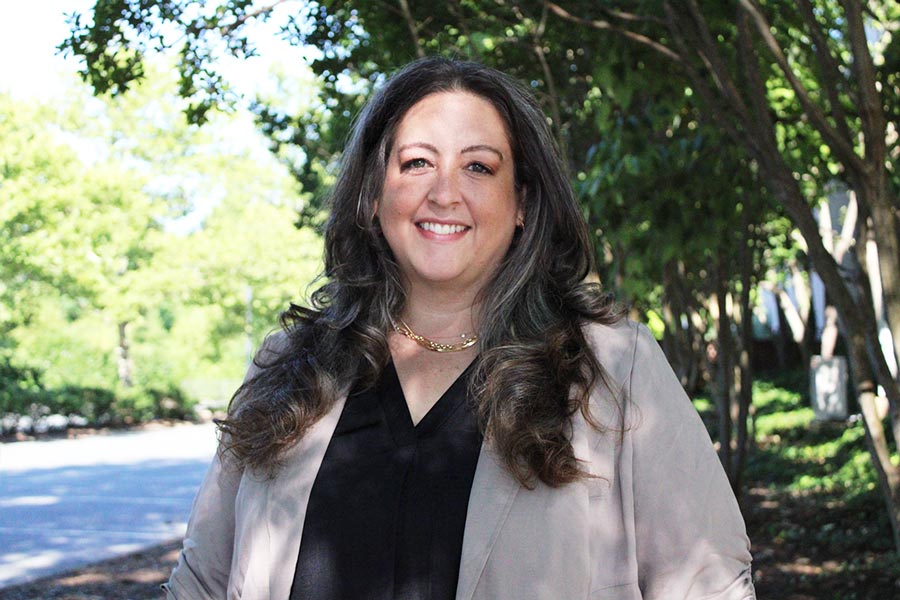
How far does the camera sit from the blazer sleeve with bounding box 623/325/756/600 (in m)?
2.28

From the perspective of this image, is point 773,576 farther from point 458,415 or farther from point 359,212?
point 458,415

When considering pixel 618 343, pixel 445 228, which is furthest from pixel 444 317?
pixel 618 343

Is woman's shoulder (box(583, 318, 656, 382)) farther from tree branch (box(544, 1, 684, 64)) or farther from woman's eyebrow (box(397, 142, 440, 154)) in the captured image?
tree branch (box(544, 1, 684, 64))

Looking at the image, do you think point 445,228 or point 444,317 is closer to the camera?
point 445,228

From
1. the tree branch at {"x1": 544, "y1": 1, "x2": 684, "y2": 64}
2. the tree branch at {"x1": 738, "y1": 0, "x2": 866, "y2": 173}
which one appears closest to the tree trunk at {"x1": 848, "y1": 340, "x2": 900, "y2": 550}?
the tree branch at {"x1": 738, "y1": 0, "x2": 866, "y2": 173}

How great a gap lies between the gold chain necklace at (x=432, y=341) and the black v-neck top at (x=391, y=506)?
0.31ft

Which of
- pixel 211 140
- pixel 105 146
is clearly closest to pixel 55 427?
pixel 105 146

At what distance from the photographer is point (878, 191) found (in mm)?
5785

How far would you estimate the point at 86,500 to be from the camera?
47.1ft

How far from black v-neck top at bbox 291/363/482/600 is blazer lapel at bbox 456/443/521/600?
1.4 inches

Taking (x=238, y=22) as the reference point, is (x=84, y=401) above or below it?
below

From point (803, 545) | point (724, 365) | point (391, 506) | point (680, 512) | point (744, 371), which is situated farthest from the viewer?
point (744, 371)

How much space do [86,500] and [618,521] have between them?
12947mm

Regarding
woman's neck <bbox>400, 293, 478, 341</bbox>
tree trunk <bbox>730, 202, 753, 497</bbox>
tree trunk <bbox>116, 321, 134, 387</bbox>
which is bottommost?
tree trunk <bbox>116, 321, 134, 387</bbox>
